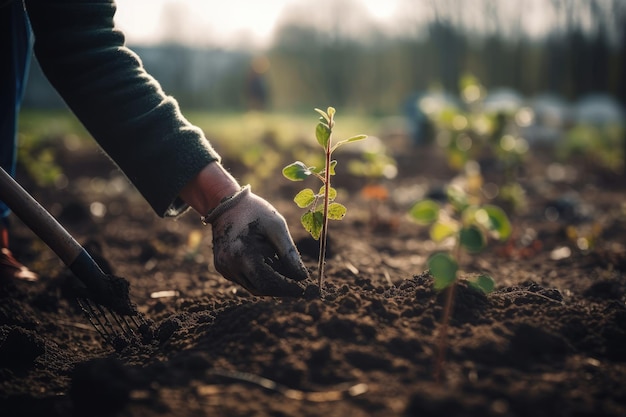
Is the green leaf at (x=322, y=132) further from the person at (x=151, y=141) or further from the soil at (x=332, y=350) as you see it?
the soil at (x=332, y=350)

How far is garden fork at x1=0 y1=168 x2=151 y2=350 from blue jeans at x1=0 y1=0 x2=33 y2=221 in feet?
2.88

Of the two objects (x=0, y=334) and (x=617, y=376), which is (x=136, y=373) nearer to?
(x=0, y=334)

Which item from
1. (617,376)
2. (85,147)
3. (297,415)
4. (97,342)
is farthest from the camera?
(85,147)

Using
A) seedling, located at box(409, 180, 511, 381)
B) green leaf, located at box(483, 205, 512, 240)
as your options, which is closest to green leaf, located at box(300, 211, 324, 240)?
seedling, located at box(409, 180, 511, 381)

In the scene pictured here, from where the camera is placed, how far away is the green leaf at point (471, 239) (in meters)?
1.33

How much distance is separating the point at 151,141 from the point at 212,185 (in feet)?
0.94

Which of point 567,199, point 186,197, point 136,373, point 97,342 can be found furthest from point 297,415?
point 567,199

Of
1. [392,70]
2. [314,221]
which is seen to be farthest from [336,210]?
[392,70]

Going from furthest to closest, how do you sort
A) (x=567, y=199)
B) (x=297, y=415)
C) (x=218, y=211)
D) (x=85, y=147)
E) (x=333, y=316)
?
(x=85, y=147) < (x=567, y=199) < (x=218, y=211) < (x=333, y=316) < (x=297, y=415)

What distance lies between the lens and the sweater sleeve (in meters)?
2.05

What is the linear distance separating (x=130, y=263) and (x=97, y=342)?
4.12 ft

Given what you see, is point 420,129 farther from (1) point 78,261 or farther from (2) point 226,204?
(1) point 78,261

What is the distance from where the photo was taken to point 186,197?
2133mm

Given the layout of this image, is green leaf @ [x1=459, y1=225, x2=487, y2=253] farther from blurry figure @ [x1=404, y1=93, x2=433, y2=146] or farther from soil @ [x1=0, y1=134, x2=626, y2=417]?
blurry figure @ [x1=404, y1=93, x2=433, y2=146]
